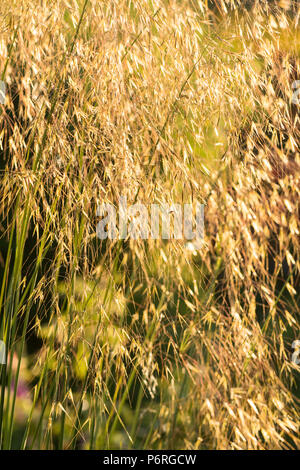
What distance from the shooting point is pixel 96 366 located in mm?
864

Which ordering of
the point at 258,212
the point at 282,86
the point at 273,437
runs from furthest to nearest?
the point at 282,86, the point at 258,212, the point at 273,437

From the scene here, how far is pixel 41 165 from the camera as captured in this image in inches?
37.1

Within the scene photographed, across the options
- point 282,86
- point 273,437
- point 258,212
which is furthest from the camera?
point 282,86

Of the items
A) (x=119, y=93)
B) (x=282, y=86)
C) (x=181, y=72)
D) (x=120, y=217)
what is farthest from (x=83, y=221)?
(x=282, y=86)

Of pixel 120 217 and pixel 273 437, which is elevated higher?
pixel 120 217

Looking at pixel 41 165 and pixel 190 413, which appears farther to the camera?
pixel 41 165

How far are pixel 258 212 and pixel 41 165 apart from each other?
15.3 inches

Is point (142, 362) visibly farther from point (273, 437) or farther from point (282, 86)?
point (282, 86)
